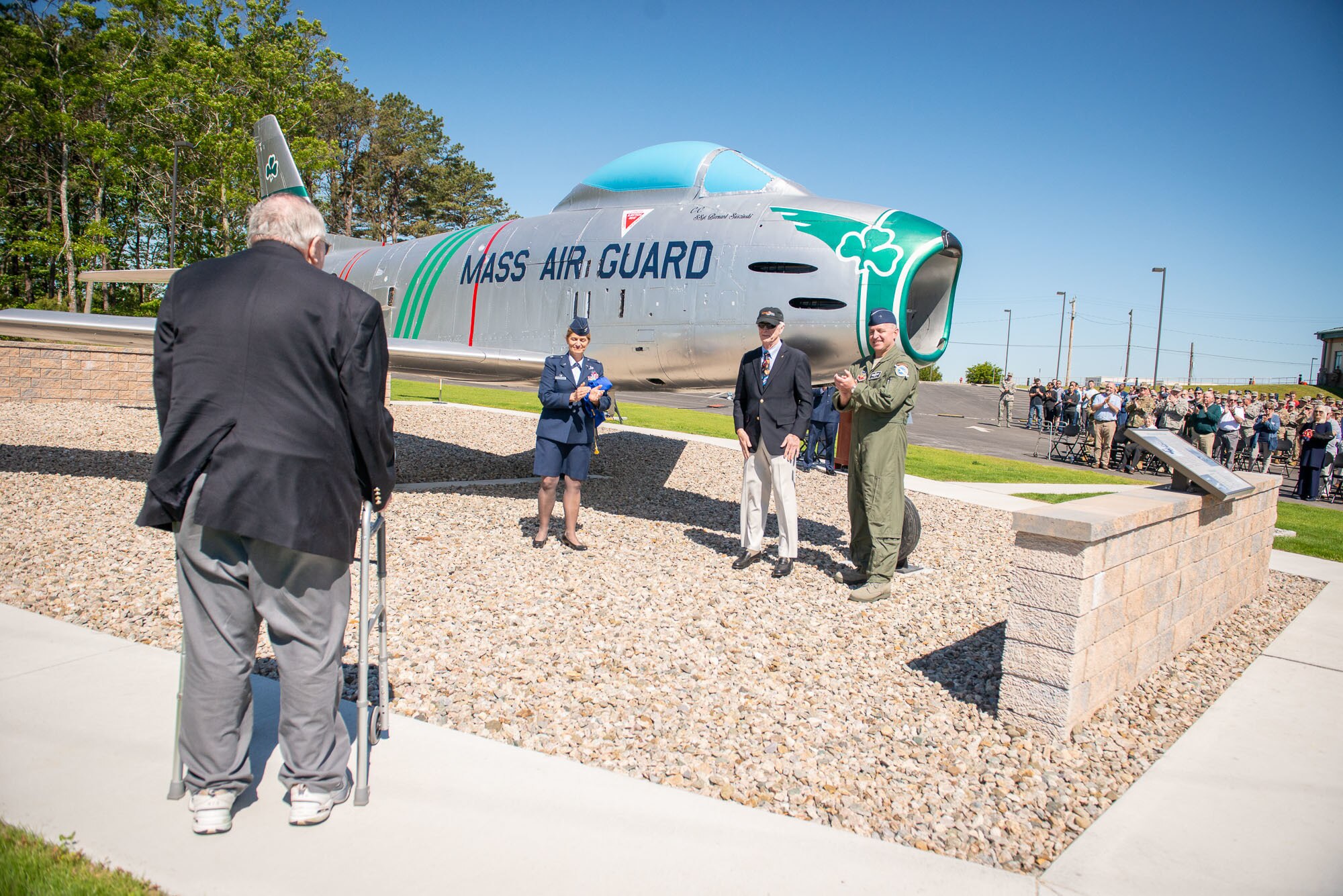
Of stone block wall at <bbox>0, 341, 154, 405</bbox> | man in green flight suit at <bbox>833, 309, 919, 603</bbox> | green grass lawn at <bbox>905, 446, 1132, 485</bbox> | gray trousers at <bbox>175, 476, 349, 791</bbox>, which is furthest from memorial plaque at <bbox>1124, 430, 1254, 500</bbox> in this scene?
stone block wall at <bbox>0, 341, 154, 405</bbox>

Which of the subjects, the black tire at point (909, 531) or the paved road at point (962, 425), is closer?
the black tire at point (909, 531)

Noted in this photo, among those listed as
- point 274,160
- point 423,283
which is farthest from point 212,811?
point 423,283

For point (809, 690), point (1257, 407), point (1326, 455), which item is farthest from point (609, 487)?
point (1257, 407)

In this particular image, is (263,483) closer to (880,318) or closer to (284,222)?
(284,222)

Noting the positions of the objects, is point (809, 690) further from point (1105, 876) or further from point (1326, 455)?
point (1326, 455)

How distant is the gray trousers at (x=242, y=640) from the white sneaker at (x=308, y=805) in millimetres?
28

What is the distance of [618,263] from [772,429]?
9.02 ft

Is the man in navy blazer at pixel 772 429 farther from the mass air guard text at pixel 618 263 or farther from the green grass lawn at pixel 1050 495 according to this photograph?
the green grass lawn at pixel 1050 495

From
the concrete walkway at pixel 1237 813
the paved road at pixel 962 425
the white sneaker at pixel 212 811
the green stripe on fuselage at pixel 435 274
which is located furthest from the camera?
the paved road at pixel 962 425

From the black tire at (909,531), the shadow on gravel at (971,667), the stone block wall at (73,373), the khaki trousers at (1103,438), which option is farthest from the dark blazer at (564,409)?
the khaki trousers at (1103,438)

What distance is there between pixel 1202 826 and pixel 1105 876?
64 centimetres

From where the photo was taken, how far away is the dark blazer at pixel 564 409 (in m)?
6.11

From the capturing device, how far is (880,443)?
17.1 ft

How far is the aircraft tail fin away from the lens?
237 inches
